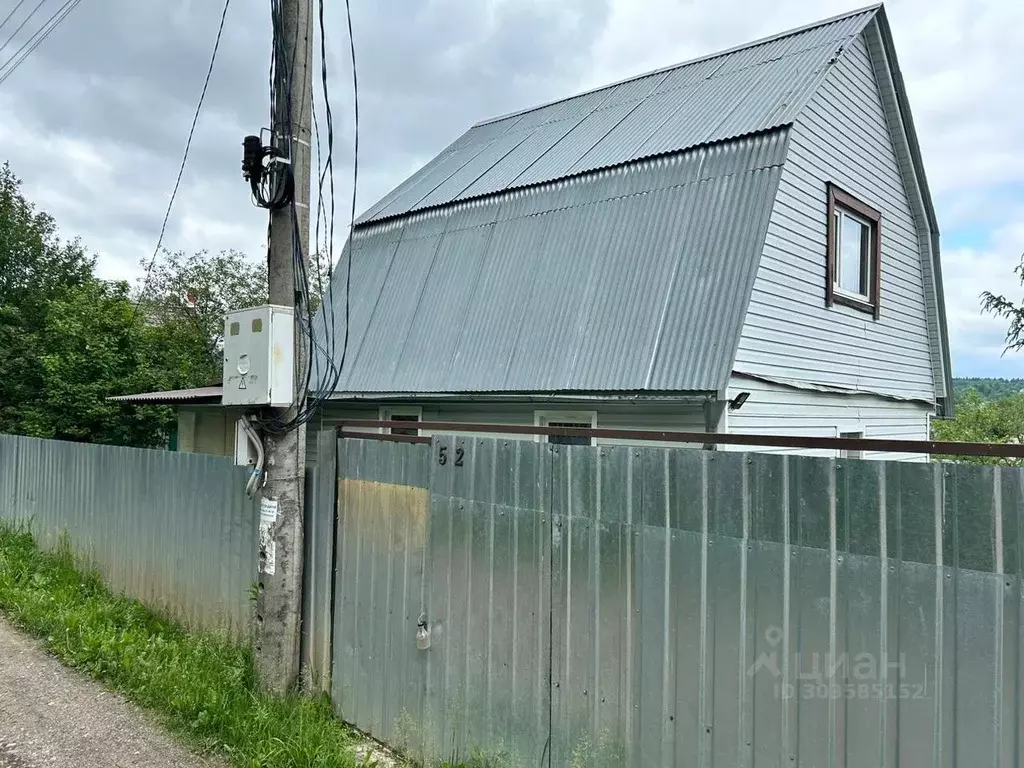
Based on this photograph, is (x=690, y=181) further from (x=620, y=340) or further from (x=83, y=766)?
(x=83, y=766)

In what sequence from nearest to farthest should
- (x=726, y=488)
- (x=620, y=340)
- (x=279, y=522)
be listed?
(x=726, y=488), (x=279, y=522), (x=620, y=340)

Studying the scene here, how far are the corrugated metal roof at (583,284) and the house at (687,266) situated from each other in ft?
0.09

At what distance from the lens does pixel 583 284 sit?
7938 mm

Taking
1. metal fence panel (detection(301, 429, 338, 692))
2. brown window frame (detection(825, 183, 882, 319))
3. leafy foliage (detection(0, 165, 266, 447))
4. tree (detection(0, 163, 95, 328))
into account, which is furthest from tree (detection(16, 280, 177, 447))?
brown window frame (detection(825, 183, 882, 319))

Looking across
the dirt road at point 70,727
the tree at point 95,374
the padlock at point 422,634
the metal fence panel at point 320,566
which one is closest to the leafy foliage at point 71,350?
the tree at point 95,374

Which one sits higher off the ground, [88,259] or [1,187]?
[1,187]

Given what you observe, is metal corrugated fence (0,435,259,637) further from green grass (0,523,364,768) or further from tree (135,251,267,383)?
tree (135,251,267,383)

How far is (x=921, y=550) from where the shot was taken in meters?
2.25

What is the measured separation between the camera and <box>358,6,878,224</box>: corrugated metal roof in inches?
322

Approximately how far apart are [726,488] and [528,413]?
572 centimetres

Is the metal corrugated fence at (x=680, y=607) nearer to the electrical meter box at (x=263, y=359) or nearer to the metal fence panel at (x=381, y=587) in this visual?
the metal fence panel at (x=381, y=587)

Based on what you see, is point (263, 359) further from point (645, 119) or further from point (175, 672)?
point (645, 119)

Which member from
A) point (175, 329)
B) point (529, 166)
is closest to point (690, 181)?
point (529, 166)

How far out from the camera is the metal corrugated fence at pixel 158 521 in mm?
5273
